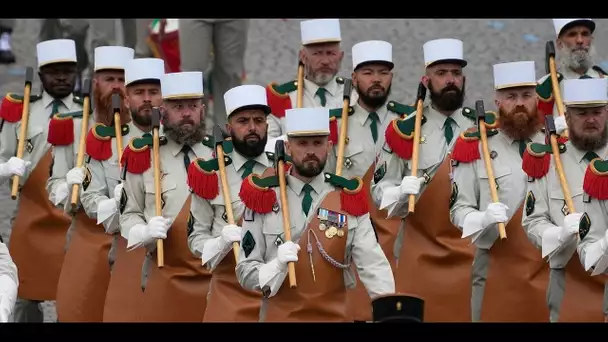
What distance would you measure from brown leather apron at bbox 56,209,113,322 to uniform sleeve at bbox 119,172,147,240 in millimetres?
1053

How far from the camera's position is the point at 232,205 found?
12281 mm

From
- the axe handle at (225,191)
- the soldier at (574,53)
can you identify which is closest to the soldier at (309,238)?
the axe handle at (225,191)

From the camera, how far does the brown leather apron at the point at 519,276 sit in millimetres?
12523

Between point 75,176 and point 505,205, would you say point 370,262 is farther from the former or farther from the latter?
point 75,176

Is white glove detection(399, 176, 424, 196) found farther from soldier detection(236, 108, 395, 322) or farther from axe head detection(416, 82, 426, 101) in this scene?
soldier detection(236, 108, 395, 322)

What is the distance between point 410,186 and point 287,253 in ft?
6.16

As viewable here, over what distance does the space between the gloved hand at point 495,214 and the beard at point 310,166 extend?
120 cm

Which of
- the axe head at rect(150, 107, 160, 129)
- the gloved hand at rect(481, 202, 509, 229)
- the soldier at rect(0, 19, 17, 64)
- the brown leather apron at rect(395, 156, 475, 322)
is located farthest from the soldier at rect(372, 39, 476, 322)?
the soldier at rect(0, 19, 17, 64)

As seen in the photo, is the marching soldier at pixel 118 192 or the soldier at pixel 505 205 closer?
the soldier at pixel 505 205

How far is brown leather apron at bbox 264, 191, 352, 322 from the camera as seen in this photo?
11.3 metres

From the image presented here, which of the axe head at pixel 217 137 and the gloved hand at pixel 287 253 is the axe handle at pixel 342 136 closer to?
the axe head at pixel 217 137

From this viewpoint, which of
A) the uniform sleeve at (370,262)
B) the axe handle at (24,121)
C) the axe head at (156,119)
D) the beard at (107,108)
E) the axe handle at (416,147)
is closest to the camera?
the uniform sleeve at (370,262)

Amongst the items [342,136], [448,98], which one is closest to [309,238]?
[342,136]
